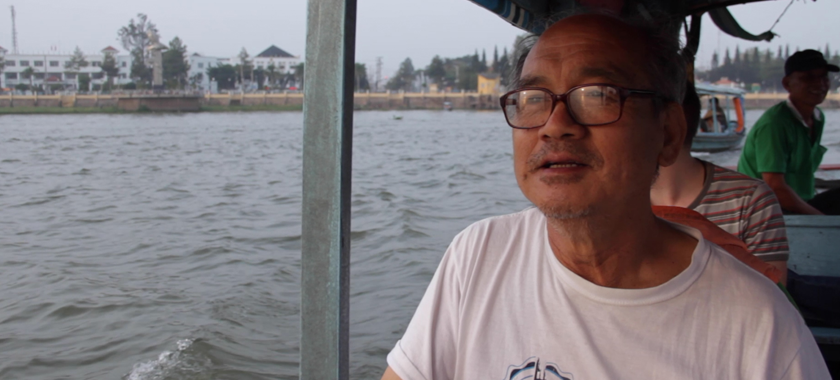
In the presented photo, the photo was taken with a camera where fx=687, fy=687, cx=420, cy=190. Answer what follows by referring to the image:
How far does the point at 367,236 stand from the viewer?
1007 cm

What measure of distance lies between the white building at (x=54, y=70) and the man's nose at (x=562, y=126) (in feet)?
280

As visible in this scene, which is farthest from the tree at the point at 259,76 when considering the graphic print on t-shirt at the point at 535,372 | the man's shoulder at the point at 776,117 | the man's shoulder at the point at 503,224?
the graphic print on t-shirt at the point at 535,372

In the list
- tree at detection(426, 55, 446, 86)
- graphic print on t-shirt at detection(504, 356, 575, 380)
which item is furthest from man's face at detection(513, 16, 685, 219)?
tree at detection(426, 55, 446, 86)

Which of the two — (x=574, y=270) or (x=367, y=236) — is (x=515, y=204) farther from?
(x=574, y=270)

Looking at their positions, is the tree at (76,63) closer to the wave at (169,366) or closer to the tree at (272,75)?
the tree at (272,75)

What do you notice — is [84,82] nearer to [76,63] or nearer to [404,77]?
[76,63]

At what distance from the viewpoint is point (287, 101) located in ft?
229

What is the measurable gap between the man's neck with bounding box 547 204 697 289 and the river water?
412 centimetres

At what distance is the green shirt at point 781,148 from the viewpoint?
10.3 ft

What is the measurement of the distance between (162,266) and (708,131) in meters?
13.9

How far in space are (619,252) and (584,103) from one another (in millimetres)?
277

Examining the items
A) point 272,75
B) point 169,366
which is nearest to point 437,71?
point 272,75

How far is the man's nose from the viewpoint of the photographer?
3.93 ft

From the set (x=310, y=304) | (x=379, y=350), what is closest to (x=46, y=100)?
(x=379, y=350)
